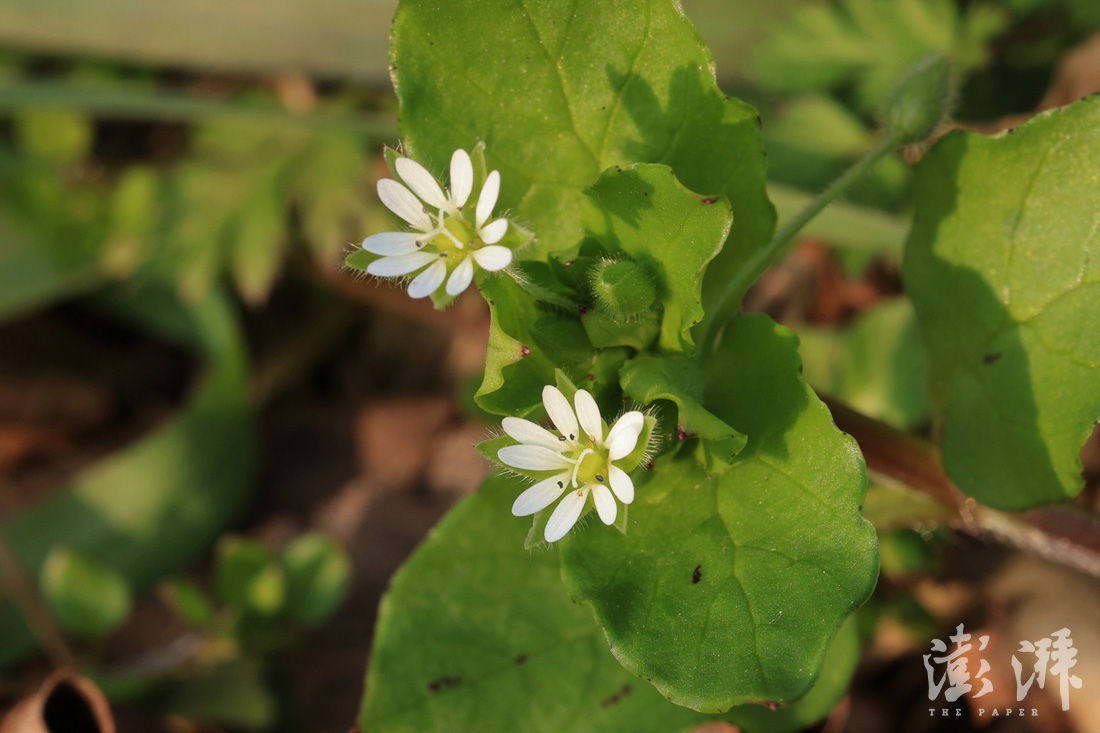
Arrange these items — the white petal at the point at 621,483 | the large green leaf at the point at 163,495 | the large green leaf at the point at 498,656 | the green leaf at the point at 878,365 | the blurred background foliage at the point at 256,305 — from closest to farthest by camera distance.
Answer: the white petal at the point at 621,483, the large green leaf at the point at 498,656, the green leaf at the point at 878,365, the blurred background foliage at the point at 256,305, the large green leaf at the point at 163,495

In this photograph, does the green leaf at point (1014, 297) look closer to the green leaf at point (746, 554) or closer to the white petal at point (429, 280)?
the green leaf at point (746, 554)

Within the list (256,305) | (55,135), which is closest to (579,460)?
(256,305)

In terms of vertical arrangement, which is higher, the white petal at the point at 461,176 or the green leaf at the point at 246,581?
the white petal at the point at 461,176

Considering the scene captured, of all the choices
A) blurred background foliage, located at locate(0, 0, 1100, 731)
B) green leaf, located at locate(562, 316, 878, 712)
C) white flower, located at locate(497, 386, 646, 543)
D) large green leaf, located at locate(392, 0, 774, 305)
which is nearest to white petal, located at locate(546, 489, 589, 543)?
white flower, located at locate(497, 386, 646, 543)

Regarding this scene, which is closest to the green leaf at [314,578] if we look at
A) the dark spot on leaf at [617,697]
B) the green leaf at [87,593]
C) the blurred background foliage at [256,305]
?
the blurred background foliage at [256,305]

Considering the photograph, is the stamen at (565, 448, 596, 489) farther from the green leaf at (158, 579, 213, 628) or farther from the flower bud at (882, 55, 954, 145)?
the green leaf at (158, 579, 213, 628)

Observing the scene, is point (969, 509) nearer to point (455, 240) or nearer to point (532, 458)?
point (532, 458)
